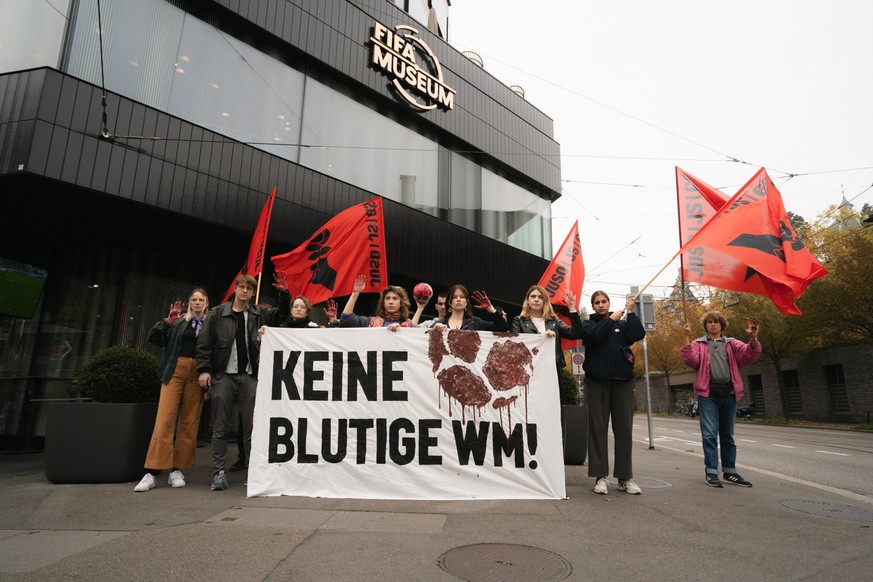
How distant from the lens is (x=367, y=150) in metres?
12.3

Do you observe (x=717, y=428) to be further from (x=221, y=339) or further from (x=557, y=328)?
→ (x=221, y=339)

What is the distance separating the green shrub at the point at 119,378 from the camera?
553 centimetres

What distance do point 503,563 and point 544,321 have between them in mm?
2834

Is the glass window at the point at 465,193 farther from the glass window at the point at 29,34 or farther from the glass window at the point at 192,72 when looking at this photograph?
the glass window at the point at 29,34

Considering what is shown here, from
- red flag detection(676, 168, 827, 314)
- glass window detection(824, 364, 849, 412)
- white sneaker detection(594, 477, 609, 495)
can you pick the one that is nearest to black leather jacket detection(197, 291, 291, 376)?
white sneaker detection(594, 477, 609, 495)

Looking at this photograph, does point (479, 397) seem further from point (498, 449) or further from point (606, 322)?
point (606, 322)

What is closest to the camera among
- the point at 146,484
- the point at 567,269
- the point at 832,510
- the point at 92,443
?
the point at 832,510

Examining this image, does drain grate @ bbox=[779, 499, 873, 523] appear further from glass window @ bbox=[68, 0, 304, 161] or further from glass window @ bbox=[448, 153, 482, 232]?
glass window @ bbox=[448, 153, 482, 232]

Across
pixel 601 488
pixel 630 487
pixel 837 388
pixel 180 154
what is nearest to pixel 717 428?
pixel 630 487

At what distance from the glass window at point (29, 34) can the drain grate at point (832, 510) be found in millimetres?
11079

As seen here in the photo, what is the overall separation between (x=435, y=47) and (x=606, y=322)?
11615 mm

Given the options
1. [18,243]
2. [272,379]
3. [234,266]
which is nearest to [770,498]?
[272,379]

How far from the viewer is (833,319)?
23.1m

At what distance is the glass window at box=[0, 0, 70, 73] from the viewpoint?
7.75 metres
